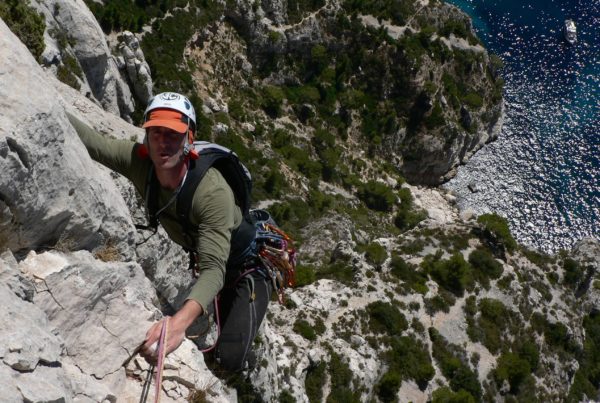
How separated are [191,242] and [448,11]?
9545cm

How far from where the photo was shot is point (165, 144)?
7527mm

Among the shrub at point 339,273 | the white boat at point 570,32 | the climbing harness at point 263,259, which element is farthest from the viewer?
the white boat at point 570,32

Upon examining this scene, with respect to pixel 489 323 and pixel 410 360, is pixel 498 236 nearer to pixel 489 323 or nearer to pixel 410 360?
pixel 489 323

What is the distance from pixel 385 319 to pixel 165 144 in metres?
36.7

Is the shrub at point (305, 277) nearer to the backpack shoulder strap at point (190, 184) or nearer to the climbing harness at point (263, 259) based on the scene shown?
the climbing harness at point (263, 259)

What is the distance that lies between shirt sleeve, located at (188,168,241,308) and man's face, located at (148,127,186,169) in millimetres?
561

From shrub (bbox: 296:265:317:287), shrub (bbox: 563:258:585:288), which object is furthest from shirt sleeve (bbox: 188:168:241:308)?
shrub (bbox: 563:258:585:288)

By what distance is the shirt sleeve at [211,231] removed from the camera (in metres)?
7.08

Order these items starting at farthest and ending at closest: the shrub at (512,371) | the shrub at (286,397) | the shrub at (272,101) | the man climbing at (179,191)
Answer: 1. the shrub at (272,101)
2. the shrub at (512,371)
3. the shrub at (286,397)
4. the man climbing at (179,191)

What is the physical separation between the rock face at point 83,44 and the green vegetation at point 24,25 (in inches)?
133

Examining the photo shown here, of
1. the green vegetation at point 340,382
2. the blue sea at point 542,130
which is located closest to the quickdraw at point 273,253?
the green vegetation at point 340,382

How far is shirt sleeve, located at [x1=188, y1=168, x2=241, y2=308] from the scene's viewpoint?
708 cm

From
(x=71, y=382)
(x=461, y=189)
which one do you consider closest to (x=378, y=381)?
(x=71, y=382)

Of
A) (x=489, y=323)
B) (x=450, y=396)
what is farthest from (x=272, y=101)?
(x=450, y=396)
